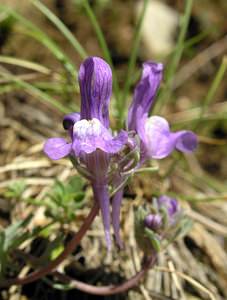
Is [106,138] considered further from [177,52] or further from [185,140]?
[177,52]

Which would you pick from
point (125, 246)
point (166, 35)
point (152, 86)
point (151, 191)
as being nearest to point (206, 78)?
point (166, 35)

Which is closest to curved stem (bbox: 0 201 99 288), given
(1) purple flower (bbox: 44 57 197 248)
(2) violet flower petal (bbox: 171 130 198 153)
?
(1) purple flower (bbox: 44 57 197 248)

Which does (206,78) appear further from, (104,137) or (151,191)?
(104,137)

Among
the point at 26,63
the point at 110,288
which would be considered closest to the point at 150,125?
the point at 110,288

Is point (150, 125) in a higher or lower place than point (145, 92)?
lower

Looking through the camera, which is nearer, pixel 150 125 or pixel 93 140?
pixel 93 140

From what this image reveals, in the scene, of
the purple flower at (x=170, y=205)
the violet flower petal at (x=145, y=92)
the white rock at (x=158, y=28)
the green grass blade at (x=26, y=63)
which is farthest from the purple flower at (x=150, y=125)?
the white rock at (x=158, y=28)

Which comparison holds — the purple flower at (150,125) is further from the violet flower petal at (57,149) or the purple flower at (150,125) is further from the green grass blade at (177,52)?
the green grass blade at (177,52)
